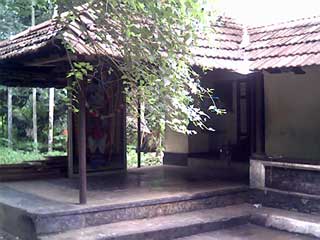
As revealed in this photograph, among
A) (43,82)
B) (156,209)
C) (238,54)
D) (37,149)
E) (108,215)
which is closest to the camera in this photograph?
(108,215)

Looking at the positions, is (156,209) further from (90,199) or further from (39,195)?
(39,195)

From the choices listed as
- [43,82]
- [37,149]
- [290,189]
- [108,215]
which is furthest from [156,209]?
[37,149]

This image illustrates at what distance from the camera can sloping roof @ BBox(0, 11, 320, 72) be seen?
807cm

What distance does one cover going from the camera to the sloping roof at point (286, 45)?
27.2 ft

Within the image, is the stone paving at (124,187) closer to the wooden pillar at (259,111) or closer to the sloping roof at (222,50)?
the wooden pillar at (259,111)

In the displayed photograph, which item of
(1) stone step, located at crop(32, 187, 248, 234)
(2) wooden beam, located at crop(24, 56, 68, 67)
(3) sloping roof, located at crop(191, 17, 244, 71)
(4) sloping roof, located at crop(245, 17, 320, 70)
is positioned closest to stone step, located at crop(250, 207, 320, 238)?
(1) stone step, located at crop(32, 187, 248, 234)

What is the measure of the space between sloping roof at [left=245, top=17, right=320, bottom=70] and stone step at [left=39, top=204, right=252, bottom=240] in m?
2.68

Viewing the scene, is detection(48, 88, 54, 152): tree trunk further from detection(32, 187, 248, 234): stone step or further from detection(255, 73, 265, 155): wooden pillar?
detection(32, 187, 248, 234): stone step

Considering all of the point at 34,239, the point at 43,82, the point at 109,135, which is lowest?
the point at 34,239

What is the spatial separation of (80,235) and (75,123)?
12.7 feet

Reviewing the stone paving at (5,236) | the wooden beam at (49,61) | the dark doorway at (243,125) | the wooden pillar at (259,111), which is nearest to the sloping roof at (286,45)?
the wooden pillar at (259,111)

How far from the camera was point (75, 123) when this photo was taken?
1006cm

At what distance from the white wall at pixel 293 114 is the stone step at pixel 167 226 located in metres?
2.31

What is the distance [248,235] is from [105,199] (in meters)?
2.28
